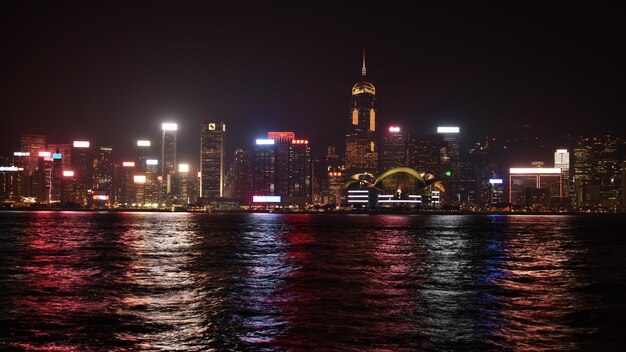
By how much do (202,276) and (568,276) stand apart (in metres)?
25.4

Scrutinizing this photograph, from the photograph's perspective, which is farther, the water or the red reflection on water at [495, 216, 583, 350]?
the red reflection on water at [495, 216, 583, 350]

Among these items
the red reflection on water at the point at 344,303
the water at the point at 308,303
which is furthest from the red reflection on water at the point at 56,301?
the red reflection on water at the point at 344,303

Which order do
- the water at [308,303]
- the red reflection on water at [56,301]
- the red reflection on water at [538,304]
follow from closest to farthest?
1. the water at [308,303]
2. the red reflection on water at [56,301]
3. the red reflection on water at [538,304]

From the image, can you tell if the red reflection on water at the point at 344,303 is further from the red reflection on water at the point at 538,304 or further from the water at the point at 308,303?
the red reflection on water at the point at 538,304

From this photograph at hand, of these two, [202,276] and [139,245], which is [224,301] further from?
[139,245]

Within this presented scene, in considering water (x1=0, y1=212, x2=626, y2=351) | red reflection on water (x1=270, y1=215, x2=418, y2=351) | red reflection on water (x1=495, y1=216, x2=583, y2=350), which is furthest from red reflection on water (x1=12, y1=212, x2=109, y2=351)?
red reflection on water (x1=495, y1=216, x2=583, y2=350)

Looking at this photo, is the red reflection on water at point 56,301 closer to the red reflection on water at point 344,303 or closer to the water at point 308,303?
the water at point 308,303

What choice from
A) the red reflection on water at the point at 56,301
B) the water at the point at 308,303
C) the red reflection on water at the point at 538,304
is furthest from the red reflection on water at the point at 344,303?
the red reflection on water at the point at 56,301

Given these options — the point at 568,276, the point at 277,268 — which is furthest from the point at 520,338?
the point at 277,268

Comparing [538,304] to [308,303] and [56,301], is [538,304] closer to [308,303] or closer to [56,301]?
[308,303]

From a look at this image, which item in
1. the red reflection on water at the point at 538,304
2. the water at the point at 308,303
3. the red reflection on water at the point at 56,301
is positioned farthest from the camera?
the red reflection on water at the point at 538,304

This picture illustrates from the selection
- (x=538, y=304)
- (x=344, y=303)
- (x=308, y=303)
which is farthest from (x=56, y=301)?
(x=538, y=304)

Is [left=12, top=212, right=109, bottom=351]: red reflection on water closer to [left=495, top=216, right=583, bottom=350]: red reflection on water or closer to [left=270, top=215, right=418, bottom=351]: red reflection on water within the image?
[left=270, top=215, right=418, bottom=351]: red reflection on water

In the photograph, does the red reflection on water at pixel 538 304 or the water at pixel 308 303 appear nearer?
the water at pixel 308 303
